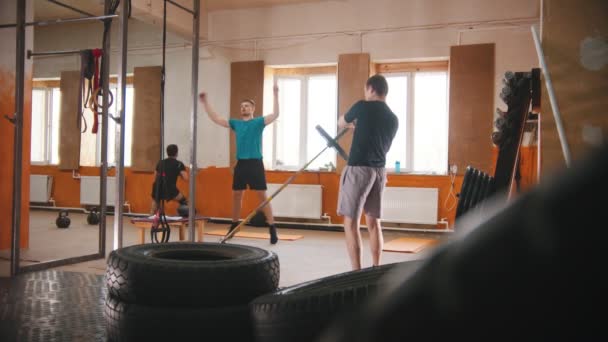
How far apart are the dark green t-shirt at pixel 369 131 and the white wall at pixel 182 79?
5130 millimetres

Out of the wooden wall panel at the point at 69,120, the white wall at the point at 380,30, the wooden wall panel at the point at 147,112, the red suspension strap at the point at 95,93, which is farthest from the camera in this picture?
the wooden wall panel at the point at 69,120

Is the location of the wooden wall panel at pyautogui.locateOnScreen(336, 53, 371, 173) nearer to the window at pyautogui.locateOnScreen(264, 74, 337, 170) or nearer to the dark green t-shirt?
the window at pyautogui.locateOnScreen(264, 74, 337, 170)

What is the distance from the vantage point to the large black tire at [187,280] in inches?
83.4

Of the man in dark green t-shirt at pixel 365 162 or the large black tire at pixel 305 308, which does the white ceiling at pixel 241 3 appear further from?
the large black tire at pixel 305 308

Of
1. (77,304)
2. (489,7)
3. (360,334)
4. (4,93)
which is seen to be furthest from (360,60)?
(360,334)

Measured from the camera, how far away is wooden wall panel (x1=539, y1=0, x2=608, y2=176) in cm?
249

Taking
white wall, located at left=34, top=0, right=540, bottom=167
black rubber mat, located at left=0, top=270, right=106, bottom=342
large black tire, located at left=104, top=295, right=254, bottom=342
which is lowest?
black rubber mat, located at left=0, top=270, right=106, bottom=342

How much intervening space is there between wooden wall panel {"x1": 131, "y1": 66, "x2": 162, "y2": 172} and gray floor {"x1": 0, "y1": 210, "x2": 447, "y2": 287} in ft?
4.73

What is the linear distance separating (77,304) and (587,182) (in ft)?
10.6

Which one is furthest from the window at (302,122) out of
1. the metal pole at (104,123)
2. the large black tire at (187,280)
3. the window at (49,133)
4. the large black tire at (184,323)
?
the large black tire at (184,323)

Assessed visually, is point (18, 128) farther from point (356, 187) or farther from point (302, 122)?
point (302, 122)

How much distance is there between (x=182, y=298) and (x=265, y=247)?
387 cm

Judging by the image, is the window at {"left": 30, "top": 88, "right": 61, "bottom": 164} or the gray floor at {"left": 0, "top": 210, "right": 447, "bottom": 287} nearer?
the gray floor at {"left": 0, "top": 210, "right": 447, "bottom": 287}

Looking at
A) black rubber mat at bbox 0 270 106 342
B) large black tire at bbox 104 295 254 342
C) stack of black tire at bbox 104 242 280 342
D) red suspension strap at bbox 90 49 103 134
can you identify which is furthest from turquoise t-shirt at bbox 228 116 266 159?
large black tire at bbox 104 295 254 342
